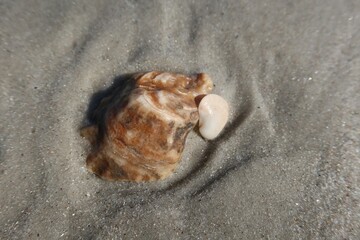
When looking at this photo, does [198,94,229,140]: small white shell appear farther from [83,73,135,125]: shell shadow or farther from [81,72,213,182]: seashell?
[83,73,135,125]: shell shadow

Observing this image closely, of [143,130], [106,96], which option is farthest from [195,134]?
[106,96]

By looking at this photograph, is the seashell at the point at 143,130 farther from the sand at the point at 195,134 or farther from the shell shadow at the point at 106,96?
the sand at the point at 195,134

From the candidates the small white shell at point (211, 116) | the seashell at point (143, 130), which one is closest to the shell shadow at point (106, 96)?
the seashell at point (143, 130)

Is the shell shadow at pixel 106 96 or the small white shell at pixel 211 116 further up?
the shell shadow at pixel 106 96

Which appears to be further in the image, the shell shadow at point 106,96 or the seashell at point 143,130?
the shell shadow at point 106,96

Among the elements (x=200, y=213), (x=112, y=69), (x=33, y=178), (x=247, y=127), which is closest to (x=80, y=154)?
(x=33, y=178)

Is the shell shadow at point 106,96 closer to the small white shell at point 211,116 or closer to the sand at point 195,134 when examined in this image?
the sand at point 195,134

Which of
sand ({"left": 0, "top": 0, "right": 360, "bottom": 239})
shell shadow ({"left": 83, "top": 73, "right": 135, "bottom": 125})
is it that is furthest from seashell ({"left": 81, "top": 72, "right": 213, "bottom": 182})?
sand ({"left": 0, "top": 0, "right": 360, "bottom": 239})
